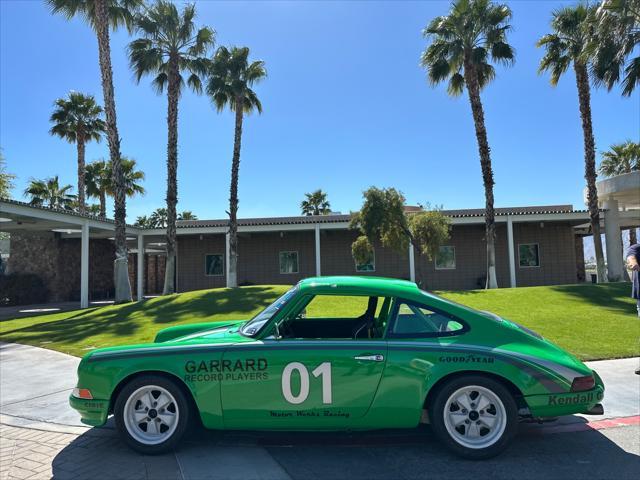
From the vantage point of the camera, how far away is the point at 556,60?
1892 cm

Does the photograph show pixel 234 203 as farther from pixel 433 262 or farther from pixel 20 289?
pixel 20 289

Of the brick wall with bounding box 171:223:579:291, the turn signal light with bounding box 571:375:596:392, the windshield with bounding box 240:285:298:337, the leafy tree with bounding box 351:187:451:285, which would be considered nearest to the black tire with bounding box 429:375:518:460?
the turn signal light with bounding box 571:375:596:392

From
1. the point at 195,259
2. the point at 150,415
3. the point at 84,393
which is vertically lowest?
the point at 150,415

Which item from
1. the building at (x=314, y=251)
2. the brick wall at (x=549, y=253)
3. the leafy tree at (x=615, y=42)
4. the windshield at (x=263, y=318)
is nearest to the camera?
the windshield at (x=263, y=318)

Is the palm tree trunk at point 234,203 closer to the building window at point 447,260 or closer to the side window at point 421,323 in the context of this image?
the building window at point 447,260

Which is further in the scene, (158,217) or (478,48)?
(158,217)

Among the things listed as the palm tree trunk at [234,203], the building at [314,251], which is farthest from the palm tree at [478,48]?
the palm tree trunk at [234,203]

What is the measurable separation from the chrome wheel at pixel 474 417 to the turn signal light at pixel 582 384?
593 millimetres

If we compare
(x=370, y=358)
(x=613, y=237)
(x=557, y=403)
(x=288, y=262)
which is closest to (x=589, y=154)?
(x=613, y=237)

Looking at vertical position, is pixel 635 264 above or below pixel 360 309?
above

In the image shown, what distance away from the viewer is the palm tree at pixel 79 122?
94.3 feet

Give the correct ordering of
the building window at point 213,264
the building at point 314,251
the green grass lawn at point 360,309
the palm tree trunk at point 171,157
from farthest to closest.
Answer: the building window at point 213,264
the building at point 314,251
the palm tree trunk at point 171,157
the green grass lawn at point 360,309

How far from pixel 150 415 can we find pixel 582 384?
11.4ft

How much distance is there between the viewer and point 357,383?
357cm
